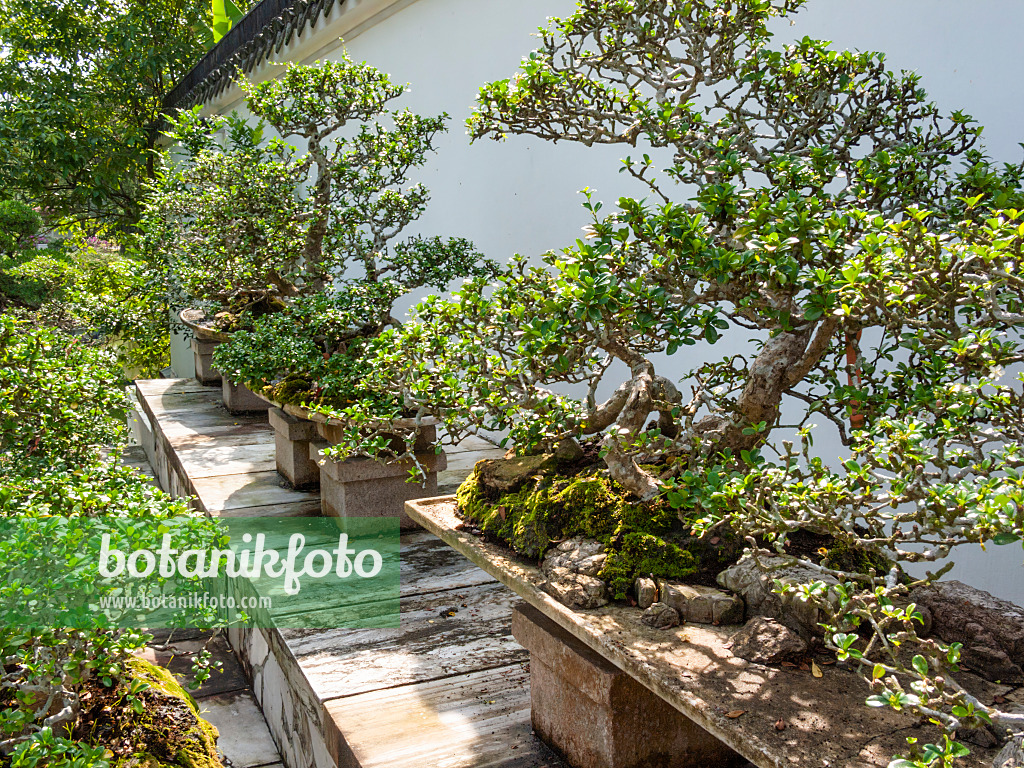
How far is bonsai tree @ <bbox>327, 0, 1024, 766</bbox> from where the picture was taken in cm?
123

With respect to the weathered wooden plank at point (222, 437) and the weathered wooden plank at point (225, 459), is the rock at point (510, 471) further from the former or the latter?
the weathered wooden plank at point (222, 437)

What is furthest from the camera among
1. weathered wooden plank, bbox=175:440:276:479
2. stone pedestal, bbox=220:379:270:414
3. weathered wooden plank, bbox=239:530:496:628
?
stone pedestal, bbox=220:379:270:414

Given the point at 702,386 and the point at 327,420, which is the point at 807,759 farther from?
the point at 327,420

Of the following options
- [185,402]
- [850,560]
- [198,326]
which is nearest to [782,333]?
[850,560]

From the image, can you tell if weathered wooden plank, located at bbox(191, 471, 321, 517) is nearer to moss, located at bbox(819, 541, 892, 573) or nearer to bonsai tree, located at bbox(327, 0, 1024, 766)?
bonsai tree, located at bbox(327, 0, 1024, 766)

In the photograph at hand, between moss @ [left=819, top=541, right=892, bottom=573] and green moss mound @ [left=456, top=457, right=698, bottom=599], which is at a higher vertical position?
green moss mound @ [left=456, top=457, right=698, bottom=599]

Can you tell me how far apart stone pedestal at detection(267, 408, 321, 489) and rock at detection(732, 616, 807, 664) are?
2.54m

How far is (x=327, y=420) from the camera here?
9.84 ft

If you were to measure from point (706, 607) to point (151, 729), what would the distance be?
1.16 metres

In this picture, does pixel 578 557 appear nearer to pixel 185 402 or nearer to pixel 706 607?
pixel 706 607

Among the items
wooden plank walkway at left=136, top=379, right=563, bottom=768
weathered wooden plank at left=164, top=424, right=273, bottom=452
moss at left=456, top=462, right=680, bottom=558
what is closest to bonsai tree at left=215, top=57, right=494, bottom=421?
wooden plank walkway at left=136, top=379, right=563, bottom=768

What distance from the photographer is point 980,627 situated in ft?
4.96

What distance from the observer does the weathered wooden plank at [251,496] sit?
11.5ft

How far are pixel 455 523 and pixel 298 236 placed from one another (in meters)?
2.41
